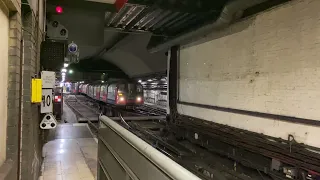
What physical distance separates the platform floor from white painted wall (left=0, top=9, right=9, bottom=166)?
2.60 meters

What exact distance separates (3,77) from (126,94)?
13.8m

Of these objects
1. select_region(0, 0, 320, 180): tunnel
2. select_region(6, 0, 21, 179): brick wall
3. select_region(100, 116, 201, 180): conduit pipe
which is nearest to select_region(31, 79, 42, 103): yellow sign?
select_region(0, 0, 320, 180): tunnel

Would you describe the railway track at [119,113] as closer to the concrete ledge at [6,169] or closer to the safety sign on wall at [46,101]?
the safety sign on wall at [46,101]

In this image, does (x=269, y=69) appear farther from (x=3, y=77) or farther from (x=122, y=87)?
(x=122, y=87)

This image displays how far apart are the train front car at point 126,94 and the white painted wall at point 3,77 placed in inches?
528

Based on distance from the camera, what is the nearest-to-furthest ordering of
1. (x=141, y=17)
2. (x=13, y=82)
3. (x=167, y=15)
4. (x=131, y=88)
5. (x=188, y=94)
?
(x=13, y=82) → (x=167, y=15) → (x=141, y=17) → (x=188, y=94) → (x=131, y=88)

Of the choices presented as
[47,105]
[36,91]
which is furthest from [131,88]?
[36,91]

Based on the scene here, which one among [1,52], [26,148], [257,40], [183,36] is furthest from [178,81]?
[1,52]

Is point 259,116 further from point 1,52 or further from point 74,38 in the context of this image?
point 74,38

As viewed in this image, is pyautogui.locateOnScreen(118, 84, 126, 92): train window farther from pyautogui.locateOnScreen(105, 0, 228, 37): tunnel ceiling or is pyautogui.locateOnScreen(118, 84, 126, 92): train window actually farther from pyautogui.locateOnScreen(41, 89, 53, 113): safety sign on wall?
pyautogui.locateOnScreen(41, 89, 53, 113): safety sign on wall

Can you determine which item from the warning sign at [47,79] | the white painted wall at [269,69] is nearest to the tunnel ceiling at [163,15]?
the white painted wall at [269,69]

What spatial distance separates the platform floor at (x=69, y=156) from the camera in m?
4.97

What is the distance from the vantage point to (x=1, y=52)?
2.26 meters

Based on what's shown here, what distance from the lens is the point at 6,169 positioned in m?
2.22
